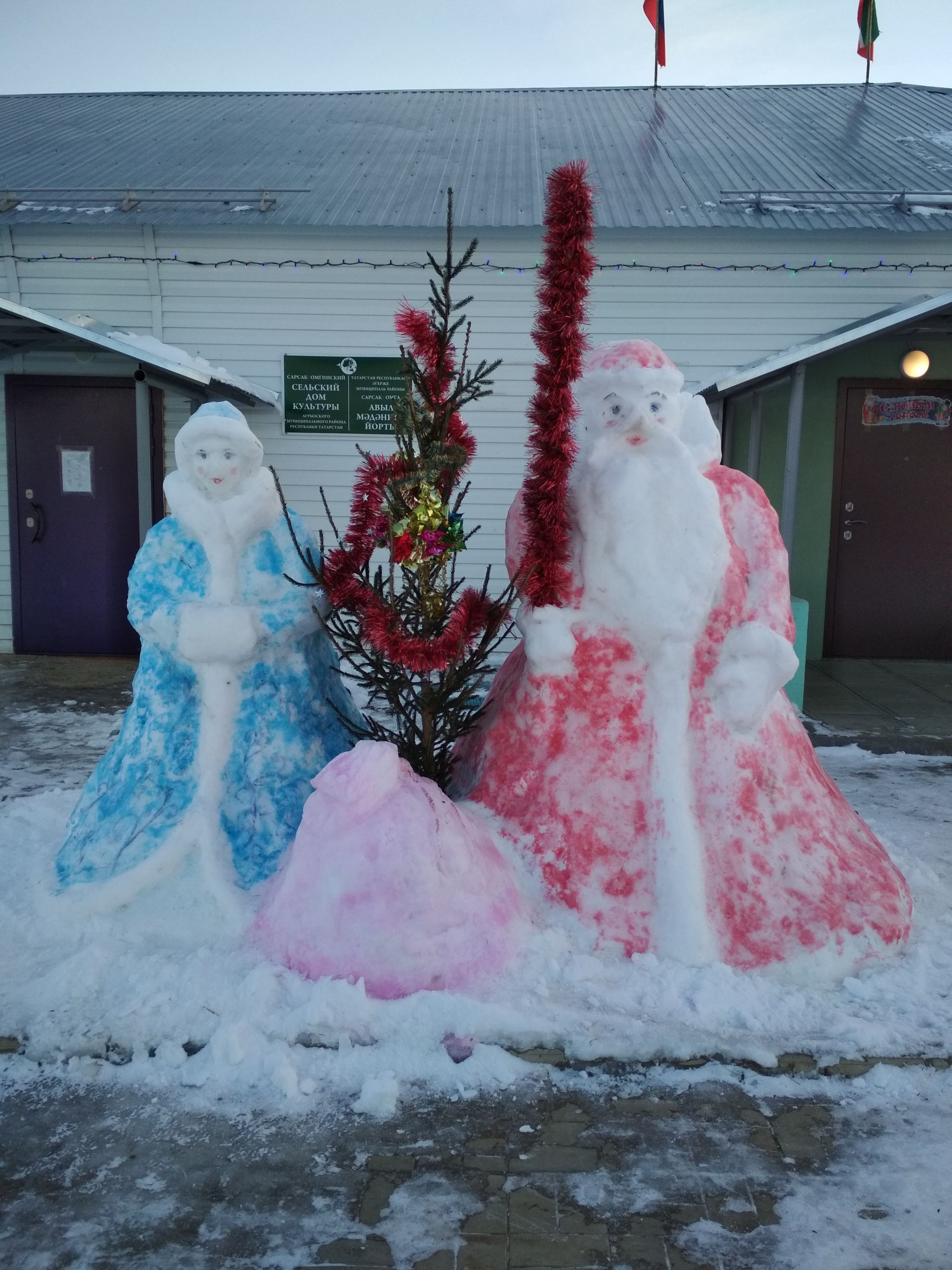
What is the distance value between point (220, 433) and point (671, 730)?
165 centimetres

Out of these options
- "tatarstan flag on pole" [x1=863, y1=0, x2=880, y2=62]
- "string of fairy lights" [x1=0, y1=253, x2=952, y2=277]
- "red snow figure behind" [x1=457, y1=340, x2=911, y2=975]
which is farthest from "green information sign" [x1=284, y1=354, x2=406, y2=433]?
"tatarstan flag on pole" [x1=863, y1=0, x2=880, y2=62]

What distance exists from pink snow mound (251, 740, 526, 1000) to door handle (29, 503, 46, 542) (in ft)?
20.6

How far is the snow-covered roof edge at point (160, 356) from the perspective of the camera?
645cm

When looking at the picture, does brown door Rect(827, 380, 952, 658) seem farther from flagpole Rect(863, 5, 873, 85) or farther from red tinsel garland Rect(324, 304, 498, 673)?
red tinsel garland Rect(324, 304, 498, 673)

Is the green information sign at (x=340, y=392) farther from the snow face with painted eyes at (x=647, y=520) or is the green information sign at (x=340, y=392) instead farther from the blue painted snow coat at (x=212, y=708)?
the snow face with painted eyes at (x=647, y=520)

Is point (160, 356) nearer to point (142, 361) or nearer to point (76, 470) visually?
point (142, 361)

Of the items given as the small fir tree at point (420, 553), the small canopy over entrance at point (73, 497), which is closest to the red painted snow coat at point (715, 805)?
the small fir tree at point (420, 553)

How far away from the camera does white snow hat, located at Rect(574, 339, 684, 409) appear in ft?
10.0

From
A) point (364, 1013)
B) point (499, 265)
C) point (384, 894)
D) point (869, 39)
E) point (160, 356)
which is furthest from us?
point (869, 39)

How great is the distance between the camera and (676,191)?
8164mm

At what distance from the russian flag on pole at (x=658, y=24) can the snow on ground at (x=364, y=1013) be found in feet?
37.0

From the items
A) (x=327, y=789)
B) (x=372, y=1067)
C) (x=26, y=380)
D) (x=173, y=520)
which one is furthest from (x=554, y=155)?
(x=372, y=1067)

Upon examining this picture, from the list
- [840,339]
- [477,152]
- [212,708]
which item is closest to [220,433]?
[212,708]

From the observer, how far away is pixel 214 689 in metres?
3.17
